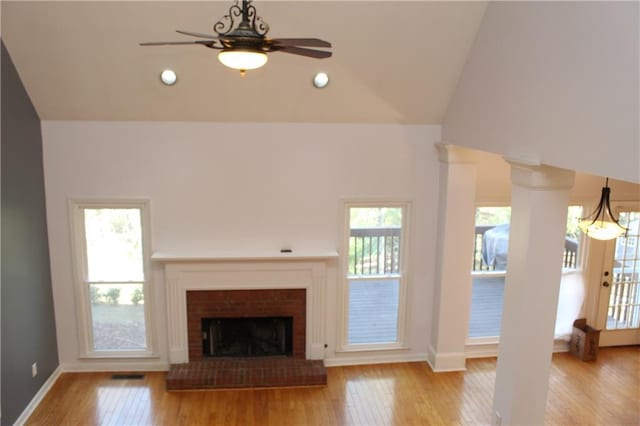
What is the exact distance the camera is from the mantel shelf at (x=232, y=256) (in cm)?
569

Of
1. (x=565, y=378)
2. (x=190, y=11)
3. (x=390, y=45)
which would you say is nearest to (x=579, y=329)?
(x=565, y=378)

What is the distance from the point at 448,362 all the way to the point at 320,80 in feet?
12.1

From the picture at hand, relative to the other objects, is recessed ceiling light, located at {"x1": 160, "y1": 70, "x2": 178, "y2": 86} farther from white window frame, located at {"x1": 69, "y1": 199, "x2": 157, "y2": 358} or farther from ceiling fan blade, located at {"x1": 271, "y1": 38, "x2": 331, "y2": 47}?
ceiling fan blade, located at {"x1": 271, "y1": 38, "x2": 331, "y2": 47}

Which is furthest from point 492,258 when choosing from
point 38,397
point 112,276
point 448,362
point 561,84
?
point 38,397

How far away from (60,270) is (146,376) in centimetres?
157

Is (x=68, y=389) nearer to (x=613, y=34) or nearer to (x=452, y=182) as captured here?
(x=452, y=182)

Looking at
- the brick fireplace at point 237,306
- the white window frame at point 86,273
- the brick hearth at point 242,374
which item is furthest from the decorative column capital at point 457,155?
the white window frame at point 86,273

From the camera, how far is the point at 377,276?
20.5 feet

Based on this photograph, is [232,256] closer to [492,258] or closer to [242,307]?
[242,307]

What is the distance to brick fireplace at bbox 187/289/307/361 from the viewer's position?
19.3 ft

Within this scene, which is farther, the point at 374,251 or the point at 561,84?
the point at 374,251

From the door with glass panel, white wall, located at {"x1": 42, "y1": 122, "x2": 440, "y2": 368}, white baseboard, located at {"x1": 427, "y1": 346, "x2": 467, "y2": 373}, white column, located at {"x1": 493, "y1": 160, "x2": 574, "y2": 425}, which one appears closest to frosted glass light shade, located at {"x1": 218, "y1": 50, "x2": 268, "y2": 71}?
white column, located at {"x1": 493, "y1": 160, "x2": 574, "y2": 425}

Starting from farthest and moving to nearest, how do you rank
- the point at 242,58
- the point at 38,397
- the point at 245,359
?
the point at 245,359, the point at 38,397, the point at 242,58

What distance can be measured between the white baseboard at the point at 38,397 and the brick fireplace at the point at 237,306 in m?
1.53
